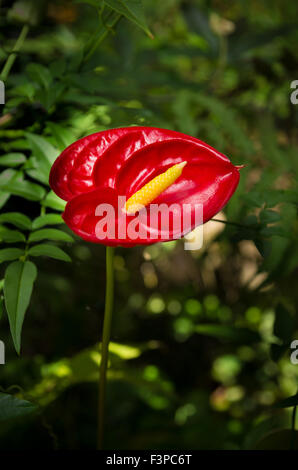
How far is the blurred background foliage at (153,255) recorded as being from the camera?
0.47m

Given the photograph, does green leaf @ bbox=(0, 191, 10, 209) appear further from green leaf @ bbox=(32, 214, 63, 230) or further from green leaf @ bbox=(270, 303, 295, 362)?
green leaf @ bbox=(270, 303, 295, 362)

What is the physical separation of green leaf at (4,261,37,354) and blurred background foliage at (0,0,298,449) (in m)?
0.01

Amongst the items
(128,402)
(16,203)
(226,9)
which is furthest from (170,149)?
(226,9)

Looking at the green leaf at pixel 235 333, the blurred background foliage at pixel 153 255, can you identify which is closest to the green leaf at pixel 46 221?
the blurred background foliage at pixel 153 255

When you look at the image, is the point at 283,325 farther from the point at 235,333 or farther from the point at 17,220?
the point at 17,220

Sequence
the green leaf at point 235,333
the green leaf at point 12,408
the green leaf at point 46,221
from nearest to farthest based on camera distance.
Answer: the green leaf at point 12,408, the green leaf at point 46,221, the green leaf at point 235,333

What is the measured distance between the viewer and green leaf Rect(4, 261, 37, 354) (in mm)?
343

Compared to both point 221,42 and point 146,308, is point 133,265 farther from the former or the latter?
point 221,42

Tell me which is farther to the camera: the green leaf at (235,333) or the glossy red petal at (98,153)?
the green leaf at (235,333)

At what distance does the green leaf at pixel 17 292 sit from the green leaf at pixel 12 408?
1.7 inches

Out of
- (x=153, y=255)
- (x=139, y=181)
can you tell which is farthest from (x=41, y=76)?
(x=153, y=255)

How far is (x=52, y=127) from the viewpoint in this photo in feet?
A: 1.55

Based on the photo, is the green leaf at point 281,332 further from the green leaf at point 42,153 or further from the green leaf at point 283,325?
the green leaf at point 42,153

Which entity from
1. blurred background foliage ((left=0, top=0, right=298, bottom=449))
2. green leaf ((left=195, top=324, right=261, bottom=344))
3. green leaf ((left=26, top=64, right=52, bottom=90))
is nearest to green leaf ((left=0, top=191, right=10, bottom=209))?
blurred background foliage ((left=0, top=0, right=298, bottom=449))
